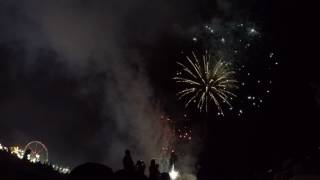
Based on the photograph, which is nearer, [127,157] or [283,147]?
[127,157]

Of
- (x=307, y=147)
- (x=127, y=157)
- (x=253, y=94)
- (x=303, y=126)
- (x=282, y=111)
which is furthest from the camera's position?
(x=253, y=94)

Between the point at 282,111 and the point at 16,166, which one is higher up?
the point at 282,111

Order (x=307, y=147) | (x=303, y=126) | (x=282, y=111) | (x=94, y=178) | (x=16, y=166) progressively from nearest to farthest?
(x=94, y=178)
(x=16, y=166)
(x=307, y=147)
(x=303, y=126)
(x=282, y=111)

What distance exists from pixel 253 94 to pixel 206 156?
27.7 ft

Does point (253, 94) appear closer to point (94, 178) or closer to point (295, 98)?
point (295, 98)

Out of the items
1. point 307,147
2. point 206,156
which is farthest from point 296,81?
point 206,156

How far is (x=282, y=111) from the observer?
4334 centimetres

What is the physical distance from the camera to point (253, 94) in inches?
1865

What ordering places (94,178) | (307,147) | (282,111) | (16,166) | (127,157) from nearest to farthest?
(94,178), (127,157), (16,166), (307,147), (282,111)

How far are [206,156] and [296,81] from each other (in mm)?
13414

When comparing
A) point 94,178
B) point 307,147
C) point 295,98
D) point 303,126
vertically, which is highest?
point 295,98

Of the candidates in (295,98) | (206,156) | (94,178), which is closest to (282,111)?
(295,98)

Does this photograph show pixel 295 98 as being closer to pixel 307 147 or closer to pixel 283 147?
pixel 283 147

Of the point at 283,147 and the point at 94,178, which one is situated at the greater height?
the point at 283,147
